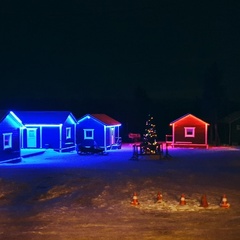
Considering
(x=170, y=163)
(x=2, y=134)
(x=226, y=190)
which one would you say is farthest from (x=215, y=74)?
(x=226, y=190)

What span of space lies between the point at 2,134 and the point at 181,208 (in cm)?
2237

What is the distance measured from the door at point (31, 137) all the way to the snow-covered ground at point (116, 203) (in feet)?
54.7

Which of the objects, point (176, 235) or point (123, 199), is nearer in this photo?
point (176, 235)

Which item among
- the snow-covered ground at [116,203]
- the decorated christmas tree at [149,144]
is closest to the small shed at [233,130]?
the decorated christmas tree at [149,144]

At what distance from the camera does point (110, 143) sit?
53344mm

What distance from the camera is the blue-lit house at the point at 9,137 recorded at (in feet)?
119

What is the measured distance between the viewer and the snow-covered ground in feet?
43.7

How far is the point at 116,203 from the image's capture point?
18.3m

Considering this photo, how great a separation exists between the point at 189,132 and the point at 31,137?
18373mm

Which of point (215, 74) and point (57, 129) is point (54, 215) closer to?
point (57, 129)

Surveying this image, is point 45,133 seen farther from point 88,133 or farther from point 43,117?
point 88,133

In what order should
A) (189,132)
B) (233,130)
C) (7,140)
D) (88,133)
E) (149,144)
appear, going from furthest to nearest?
(233,130) → (189,132) → (88,133) → (149,144) → (7,140)

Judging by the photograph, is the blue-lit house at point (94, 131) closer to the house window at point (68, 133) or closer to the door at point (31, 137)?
the house window at point (68, 133)

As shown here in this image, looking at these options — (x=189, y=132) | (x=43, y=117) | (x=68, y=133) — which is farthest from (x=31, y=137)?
(x=189, y=132)
